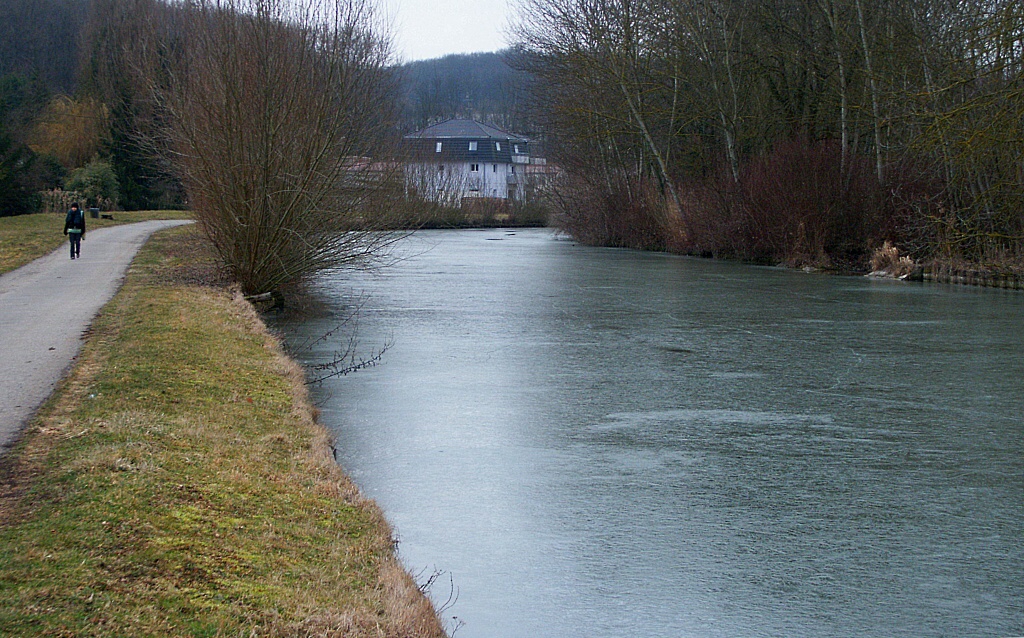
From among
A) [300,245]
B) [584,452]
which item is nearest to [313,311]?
[300,245]

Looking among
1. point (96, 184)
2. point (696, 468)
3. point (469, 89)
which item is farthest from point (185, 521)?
point (469, 89)

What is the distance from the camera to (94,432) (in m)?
7.22

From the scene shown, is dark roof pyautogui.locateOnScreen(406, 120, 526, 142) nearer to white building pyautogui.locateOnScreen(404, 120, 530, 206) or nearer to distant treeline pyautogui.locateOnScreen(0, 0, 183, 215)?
white building pyautogui.locateOnScreen(404, 120, 530, 206)

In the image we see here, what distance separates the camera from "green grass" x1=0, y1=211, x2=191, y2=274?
81.2 feet

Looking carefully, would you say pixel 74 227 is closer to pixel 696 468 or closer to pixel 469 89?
pixel 696 468

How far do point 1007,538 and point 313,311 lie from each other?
14746 millimetres

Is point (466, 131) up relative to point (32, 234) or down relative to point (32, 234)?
up

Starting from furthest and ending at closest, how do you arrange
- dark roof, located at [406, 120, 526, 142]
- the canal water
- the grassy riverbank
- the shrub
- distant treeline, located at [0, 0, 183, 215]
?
dark roof, located at [406, 120, 526, 142]
the shrub
distant treeline, located at [0, 0, 183, 215]
the canal water
the grassy riverbank

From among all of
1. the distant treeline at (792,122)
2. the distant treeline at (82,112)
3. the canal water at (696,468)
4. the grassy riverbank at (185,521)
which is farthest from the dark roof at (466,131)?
the grassy riverbank at (185,521)

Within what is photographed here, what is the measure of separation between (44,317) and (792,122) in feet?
92.3

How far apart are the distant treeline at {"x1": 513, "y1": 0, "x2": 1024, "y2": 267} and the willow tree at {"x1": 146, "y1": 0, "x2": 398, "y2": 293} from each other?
11.8m

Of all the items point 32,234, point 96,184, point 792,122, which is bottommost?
point 32,234

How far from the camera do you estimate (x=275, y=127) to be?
1762cm

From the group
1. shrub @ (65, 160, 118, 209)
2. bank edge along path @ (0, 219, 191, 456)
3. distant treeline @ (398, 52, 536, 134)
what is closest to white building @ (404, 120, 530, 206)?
distant treeline @ (398, 52, 536, 134)
